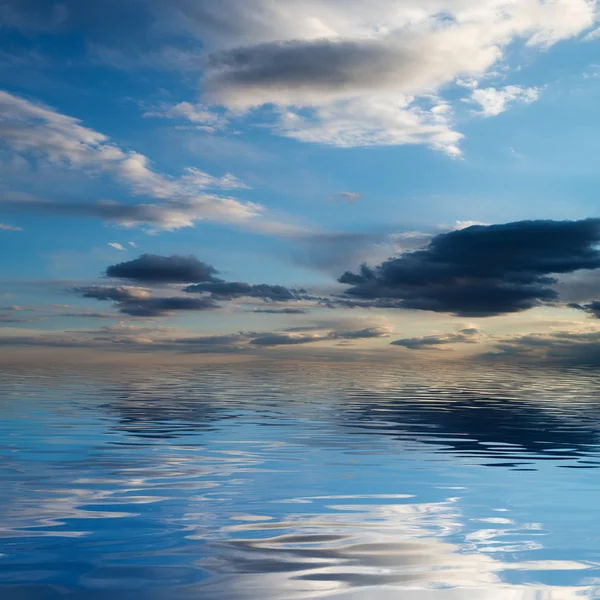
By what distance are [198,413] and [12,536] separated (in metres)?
18.4

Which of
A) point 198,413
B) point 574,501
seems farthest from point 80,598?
Answer: point 198,413

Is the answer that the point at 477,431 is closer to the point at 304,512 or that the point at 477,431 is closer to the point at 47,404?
the point at 304,512

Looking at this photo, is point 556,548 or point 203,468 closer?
point 556,548

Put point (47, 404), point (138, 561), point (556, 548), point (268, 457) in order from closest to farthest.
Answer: point (138, 561), point (556, 548), point (268, 457), point (47, 404)

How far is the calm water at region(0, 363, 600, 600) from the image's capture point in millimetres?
7406

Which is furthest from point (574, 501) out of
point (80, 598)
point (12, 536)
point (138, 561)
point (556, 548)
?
point (12, 536)

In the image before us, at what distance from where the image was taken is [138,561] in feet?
26.2

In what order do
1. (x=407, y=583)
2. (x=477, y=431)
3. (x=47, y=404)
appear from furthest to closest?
(x=47, y=404), (x=477, y=431), (x=407, y=583)

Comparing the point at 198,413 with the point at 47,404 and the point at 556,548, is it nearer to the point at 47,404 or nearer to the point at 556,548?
the point at 47,404

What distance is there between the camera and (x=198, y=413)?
27297 millimetres

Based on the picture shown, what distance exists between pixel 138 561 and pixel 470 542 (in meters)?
4.72

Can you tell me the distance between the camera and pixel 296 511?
10.7 metres

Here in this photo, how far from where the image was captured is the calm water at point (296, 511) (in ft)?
24.3

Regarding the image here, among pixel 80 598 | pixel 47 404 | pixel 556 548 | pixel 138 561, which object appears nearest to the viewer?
pixel 80 598
